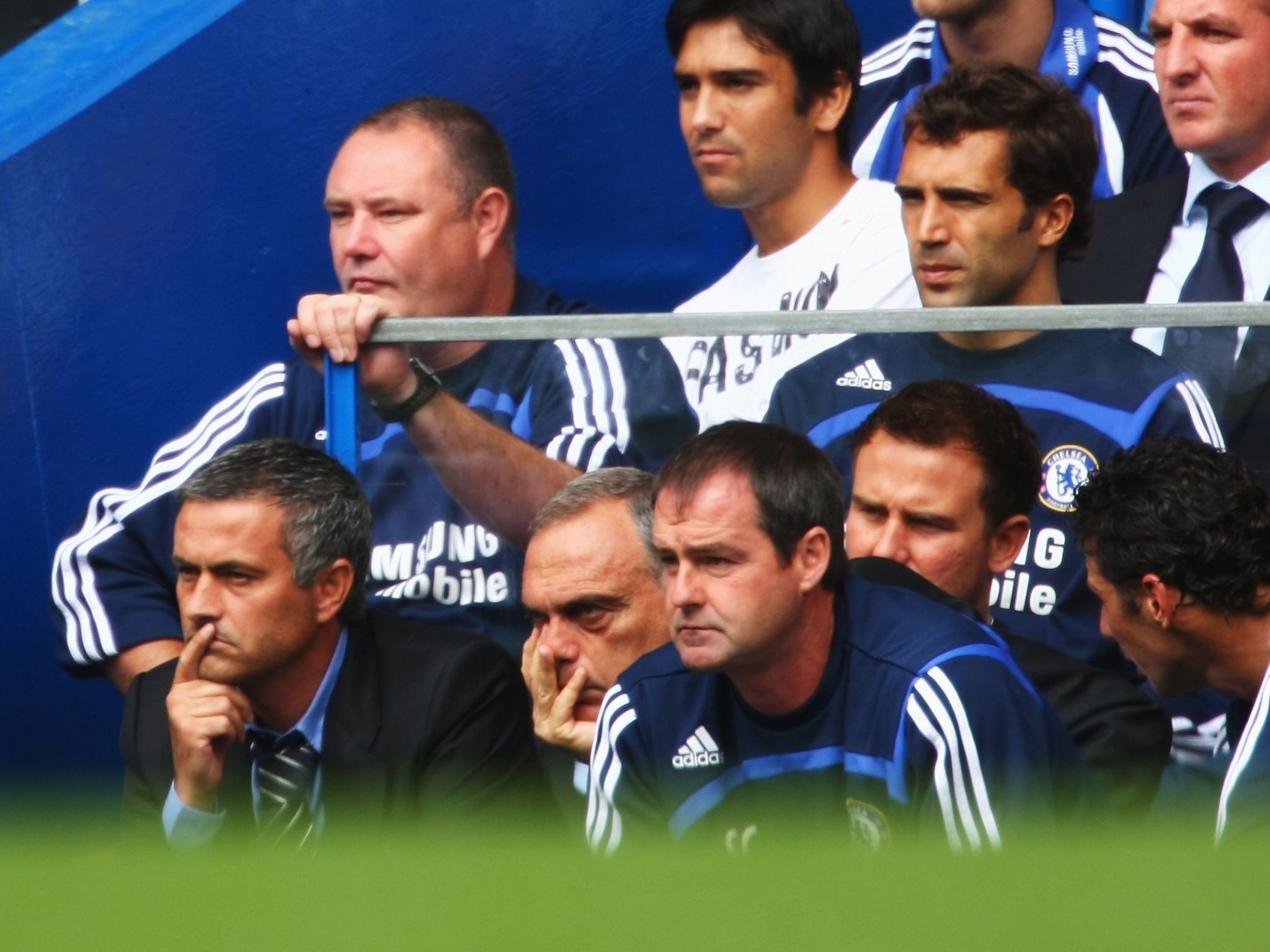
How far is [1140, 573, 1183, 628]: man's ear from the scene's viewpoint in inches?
98.9

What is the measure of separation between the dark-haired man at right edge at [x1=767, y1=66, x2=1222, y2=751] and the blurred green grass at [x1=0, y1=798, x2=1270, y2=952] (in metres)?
1.79

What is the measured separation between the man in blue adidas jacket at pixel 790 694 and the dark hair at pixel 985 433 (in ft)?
0.50

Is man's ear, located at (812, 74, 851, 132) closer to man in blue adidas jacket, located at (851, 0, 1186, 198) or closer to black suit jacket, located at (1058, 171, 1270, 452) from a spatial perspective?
man in blue adidas jacket, located at (851, 0, 1186, 198)

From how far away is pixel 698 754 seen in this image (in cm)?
254

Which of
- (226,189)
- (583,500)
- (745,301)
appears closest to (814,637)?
(583,500)

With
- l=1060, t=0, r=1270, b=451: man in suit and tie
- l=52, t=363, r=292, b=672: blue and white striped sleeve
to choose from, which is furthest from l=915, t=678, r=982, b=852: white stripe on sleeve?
l=52, t=363, r=292, b=672: blue and white striped sleeve

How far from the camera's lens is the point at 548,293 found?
3771 mm

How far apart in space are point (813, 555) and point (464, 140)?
1.52 meters

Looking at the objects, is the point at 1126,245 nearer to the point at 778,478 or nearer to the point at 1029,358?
the point at 1029,358

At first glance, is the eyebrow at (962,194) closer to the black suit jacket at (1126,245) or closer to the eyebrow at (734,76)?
the black suit jacket at (1126,245)

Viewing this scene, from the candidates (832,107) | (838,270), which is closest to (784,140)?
(832,107)

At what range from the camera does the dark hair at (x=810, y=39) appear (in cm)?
367

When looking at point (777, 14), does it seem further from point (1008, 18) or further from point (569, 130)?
point (569, 130)

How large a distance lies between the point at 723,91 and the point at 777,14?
185 mm
